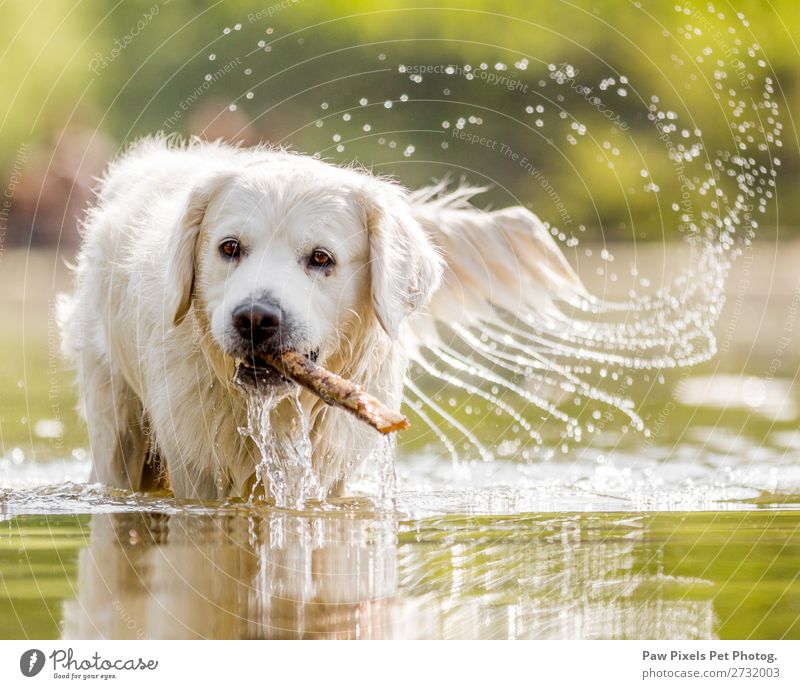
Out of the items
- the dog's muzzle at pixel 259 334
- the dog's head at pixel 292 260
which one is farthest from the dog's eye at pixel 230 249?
the dog's muzzle at pixel 259 334

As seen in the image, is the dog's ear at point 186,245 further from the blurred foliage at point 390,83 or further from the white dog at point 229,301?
the blurred foliage at point 390,83

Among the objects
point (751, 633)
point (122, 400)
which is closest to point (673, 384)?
point (122, 400)

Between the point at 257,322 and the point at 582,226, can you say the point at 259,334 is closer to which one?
the point at 257,322

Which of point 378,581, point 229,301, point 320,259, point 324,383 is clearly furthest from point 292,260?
point 378,581

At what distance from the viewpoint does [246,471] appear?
5.04 meters

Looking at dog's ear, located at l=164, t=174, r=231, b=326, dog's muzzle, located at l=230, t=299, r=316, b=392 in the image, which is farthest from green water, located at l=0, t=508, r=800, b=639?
dog's ear, located at l=164, t=174, r=231, b=326

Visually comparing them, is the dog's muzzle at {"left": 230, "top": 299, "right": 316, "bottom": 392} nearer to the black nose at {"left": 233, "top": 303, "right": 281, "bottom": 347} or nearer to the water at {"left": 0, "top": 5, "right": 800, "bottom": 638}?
the black nose at {"left": 233, "top": 303, "right": 281, "bottom": 347}

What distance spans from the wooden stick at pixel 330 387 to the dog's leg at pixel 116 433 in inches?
65.0

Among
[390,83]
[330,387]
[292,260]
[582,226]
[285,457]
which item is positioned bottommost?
[285,457]

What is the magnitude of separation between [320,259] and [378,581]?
137 centimetres

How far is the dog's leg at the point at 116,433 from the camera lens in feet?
19.0

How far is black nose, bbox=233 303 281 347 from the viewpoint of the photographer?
4.18 m

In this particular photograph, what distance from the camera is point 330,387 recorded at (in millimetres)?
4301

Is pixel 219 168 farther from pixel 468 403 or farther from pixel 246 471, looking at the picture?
pixel 468 403
